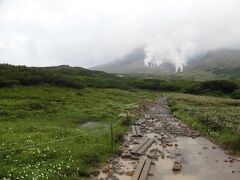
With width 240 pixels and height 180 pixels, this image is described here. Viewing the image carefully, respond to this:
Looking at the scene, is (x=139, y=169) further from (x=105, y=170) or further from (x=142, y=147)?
(x=142, y=147)

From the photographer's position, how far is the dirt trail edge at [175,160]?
20.7 m

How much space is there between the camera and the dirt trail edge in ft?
68.0

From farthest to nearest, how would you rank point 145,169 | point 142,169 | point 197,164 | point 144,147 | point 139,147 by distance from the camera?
point 144,147, point 139,147, point 197,164, point 142,169, point 145,169

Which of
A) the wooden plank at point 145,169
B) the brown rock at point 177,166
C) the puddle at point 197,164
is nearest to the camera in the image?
the wooden plank at point 145,169

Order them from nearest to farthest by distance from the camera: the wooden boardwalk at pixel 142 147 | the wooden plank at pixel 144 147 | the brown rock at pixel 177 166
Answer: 1. the brown rock at pixel 177 166
2. the wooden boardwalk at pixel 142 147
3. the wooden plank at pixel 144 147

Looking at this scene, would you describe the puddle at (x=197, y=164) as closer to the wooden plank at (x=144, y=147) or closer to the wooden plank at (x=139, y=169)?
the wooden plank at (x=139, y=169)

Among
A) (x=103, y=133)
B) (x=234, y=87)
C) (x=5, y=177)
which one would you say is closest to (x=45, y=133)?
(x=103, y=133)

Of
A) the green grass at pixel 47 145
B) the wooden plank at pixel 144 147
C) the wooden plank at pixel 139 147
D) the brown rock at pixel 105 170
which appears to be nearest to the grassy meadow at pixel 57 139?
the green grass at pixel 47 145

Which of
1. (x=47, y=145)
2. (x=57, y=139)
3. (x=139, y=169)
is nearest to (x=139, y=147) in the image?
(x=139, y=169)

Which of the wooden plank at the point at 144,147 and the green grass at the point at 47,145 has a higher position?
the green grass at the point at 47,145

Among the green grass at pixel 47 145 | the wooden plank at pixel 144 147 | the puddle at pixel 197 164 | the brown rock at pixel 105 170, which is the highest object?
the green grass at pixel 47 145

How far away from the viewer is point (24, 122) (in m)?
34.5

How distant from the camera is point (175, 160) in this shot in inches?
964

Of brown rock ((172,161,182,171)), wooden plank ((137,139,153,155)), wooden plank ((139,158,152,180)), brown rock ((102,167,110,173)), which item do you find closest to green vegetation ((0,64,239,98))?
wooden plank ((137,139,153,155))
